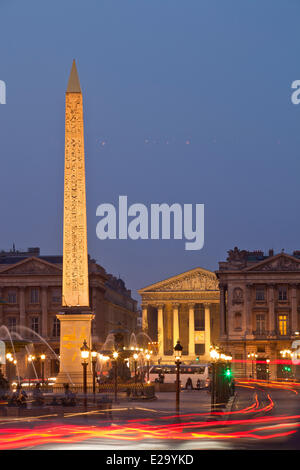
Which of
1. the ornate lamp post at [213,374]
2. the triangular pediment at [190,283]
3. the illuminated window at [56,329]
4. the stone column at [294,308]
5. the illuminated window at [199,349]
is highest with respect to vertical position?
the triangular pediment at [190,283]

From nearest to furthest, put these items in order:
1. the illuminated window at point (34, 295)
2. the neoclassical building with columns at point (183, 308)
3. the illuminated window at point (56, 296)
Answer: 1. the illuminated window at point (56, 296)
2. the illuminated window at point (34, 295)
3. the neoclassical building with columns at point (183, 308)

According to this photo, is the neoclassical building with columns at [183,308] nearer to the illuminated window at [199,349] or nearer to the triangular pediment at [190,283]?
the triangular pediment at [190,283]

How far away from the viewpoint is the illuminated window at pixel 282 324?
130000mm

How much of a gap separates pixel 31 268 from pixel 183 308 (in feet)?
162

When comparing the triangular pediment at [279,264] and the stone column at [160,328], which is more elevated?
the triangular pediment at [279,264]

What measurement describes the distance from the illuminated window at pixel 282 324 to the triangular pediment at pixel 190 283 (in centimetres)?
3869

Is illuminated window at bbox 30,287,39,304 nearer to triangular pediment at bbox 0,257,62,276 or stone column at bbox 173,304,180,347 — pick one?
triangular pediment at bbox 0,257,62,276

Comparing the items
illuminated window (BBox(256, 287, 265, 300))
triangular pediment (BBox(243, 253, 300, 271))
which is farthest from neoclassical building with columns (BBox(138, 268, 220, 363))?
triangular pediment (BBox(243, 253, 300, 271))

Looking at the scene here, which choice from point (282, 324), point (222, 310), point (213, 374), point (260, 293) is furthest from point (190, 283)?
point (213, 374)

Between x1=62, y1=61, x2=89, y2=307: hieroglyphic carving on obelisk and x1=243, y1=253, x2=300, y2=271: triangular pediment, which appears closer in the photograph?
x1=62, y1=61, x2=89, y2=307: hieroglyphic carving on obelisk

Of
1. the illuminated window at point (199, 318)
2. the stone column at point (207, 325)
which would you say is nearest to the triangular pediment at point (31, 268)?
the stone column at point (207, 325)

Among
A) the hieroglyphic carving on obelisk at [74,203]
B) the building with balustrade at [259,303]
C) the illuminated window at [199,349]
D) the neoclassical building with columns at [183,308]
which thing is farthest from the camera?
the illuminated window at [199,349]

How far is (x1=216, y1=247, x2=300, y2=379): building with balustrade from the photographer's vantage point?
12938 centimetres

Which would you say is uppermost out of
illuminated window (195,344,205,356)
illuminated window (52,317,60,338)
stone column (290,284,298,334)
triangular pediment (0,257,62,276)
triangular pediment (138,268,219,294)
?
triangular pediment (138,268,219,294)
